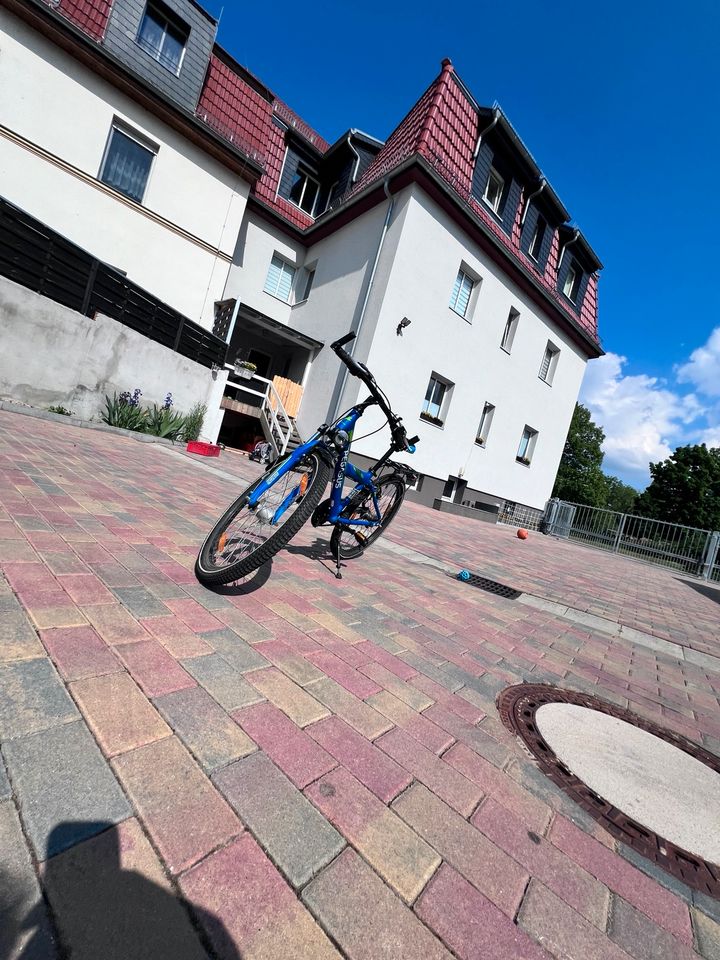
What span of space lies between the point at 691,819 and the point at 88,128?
50.8 feet

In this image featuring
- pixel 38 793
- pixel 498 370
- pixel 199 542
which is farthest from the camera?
pixel 498 370

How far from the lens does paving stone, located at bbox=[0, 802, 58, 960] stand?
78 centimetres

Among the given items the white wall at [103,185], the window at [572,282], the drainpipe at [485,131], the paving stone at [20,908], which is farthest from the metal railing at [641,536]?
the paving stone at [20,908]

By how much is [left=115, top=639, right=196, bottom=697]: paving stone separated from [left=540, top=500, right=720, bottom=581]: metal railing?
58.1 feet

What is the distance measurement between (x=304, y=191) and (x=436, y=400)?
9549 millimetres

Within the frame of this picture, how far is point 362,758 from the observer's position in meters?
1.52

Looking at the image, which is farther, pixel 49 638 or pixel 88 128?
pixel 88 128

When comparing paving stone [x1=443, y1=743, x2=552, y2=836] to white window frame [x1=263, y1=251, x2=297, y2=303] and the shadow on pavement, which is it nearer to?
the shadow on pavement

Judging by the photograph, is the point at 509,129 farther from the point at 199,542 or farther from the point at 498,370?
the point at 199,542

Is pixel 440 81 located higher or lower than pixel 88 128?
higher

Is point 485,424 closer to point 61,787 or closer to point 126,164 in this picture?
point 126,164

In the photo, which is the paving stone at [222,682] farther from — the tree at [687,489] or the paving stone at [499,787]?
the tree at [687,489]

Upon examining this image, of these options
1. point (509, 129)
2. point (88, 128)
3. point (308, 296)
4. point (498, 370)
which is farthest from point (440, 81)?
point (88, 128)

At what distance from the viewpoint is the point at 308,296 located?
15156mm
